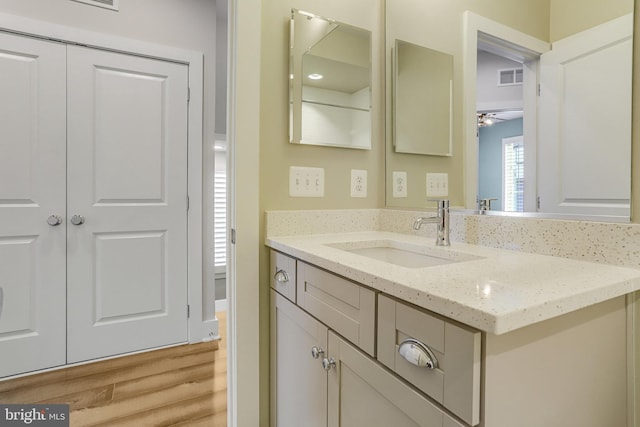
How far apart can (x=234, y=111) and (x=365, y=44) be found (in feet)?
2.20

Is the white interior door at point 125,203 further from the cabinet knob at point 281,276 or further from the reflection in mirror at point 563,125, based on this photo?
the reflection in mirror at point 563,125

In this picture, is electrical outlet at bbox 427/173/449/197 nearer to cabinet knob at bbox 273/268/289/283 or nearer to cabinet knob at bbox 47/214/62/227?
cabinet knob at bbox 273/268/289/283

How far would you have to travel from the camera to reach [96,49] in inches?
80.6

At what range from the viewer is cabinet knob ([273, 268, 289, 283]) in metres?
1.13

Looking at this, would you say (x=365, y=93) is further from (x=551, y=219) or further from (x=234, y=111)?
(x=551, y=219)

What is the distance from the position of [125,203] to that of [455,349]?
2207mm

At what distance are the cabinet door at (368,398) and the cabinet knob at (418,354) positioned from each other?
7 centimetres

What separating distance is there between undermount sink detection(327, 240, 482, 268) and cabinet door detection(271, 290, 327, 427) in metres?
0.29

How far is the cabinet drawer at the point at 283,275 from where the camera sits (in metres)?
1.08

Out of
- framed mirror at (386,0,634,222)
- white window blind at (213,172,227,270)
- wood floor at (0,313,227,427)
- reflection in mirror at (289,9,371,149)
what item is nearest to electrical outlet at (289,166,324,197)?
reflection in mirror at (289,9,371,149)

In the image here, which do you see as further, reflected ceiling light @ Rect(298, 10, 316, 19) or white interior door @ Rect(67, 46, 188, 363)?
white interior door @ Rect(67, 46, 188, 363)

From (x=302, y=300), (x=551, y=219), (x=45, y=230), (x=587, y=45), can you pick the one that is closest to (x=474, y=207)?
(x=551, y=219)

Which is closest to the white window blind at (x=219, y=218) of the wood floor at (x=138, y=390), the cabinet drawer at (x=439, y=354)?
the wood floor at (x=138, y=390)

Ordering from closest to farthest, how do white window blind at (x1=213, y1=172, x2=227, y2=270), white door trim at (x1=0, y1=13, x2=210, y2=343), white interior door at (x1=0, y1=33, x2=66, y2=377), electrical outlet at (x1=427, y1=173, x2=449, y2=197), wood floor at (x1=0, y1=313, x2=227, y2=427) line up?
electrical outlet at (x1=427, y1=173, x2=449, y2=197)
wood floor at (x1=0, y1=313, x2=227, y2=427)
white interior door at (x1=0, y1=33, x2=66, y2=377)
white door trim at (x1=0, y1=13, x2=210, y2=343)
white window blind at (x1=213, y1=172, x2=227, y2=270)
